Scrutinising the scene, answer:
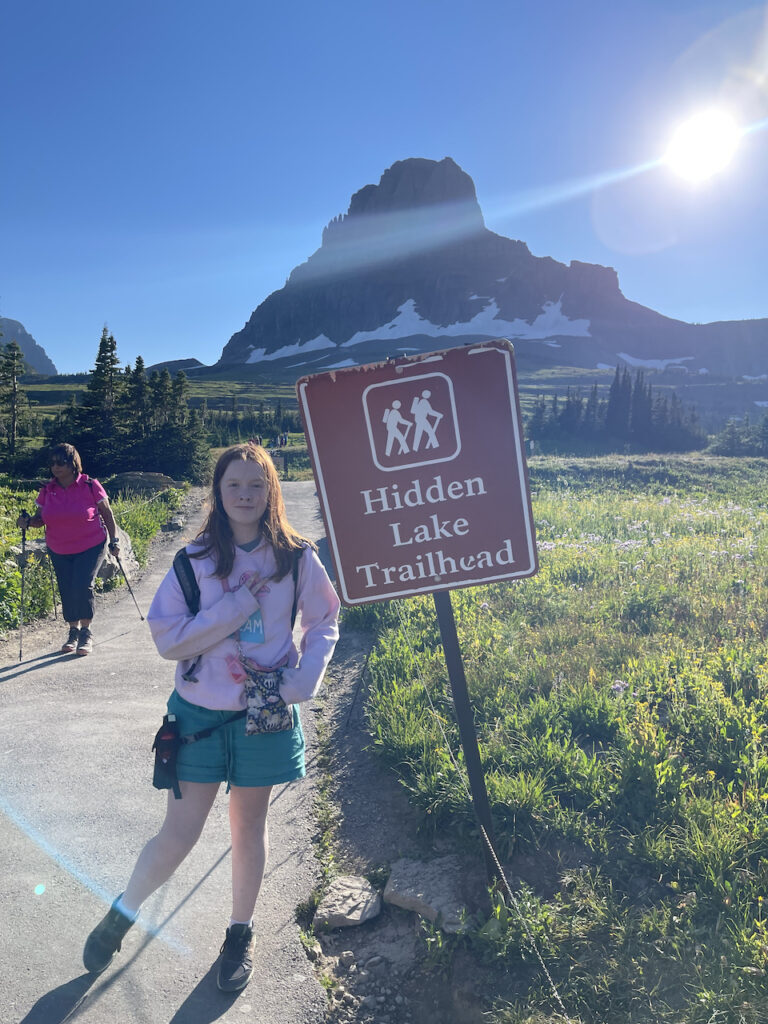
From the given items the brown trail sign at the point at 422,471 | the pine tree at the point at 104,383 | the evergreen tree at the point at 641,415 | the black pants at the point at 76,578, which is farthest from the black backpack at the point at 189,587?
the evergreen tree at the point at 641,415

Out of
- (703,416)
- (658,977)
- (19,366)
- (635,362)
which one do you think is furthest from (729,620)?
(635,362)

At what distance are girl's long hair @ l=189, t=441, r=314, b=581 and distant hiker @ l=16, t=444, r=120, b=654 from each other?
400 centimetres

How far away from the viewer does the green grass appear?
8.32 ft

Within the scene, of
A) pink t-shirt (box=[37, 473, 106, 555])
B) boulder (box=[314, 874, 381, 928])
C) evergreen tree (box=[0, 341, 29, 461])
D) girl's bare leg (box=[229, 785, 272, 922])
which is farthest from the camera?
evergreen tree (box=[0, 341, 29, 461])

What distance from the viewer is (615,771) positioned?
3.68 m

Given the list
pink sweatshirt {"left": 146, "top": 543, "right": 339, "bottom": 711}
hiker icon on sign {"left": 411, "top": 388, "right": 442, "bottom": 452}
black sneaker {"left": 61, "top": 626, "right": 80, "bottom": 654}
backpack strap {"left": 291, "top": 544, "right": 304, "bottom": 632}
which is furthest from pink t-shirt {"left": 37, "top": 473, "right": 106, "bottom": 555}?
hiker icon on sign {"left": 411, "top": 388, "right": 442, "bottom": 452}

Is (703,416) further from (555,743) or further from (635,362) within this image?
(555,743)

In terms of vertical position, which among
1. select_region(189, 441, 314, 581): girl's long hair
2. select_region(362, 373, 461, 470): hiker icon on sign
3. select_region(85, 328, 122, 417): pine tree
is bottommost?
select_region(189, 441, 314, 581): girl's long hair

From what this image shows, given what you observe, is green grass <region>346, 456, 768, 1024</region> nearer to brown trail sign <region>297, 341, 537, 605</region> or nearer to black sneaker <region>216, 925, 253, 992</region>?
black sneaker <region>216, 925, 253, 992</region>

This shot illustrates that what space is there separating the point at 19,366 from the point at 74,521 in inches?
1376

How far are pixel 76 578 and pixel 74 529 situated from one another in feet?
1.67

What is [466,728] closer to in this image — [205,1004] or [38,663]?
[205,1004]

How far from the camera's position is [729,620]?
5.88m

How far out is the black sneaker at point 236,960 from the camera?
8.69 ft
